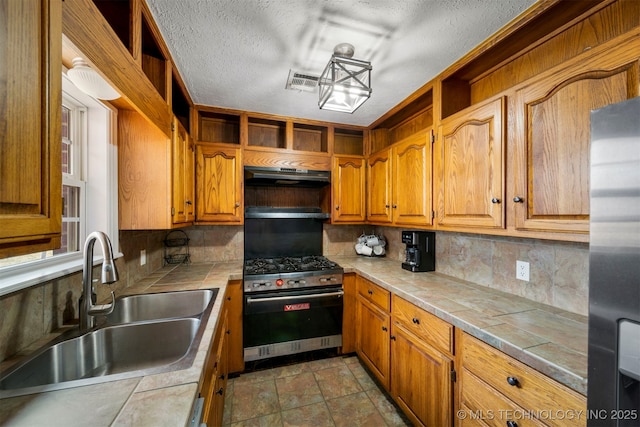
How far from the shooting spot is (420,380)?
158 cm

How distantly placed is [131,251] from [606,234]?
2393 millimetres

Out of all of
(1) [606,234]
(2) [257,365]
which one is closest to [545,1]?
(1) [606,234]

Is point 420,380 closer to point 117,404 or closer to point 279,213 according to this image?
point 117,404

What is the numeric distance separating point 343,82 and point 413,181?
1.01 m

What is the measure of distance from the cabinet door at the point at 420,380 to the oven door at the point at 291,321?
0.68 m

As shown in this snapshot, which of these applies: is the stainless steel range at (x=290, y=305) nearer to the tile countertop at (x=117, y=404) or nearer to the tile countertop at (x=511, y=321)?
the tile countertop at (x=511, y=321)

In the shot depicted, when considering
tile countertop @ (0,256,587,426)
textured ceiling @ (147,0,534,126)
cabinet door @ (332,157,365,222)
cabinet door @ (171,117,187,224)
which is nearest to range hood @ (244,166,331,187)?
cabinet door @ (332,157,365,222)

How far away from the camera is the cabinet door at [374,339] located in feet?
6.45

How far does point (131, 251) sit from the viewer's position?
185 centimetres

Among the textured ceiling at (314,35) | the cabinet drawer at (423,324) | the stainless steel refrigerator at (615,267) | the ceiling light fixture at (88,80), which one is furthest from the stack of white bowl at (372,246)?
the ceiling light fixture at (88,80)

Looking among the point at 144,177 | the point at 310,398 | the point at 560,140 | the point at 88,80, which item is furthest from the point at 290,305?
the point at 560,140

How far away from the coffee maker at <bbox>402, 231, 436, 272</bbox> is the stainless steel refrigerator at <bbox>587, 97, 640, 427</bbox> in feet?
4.90

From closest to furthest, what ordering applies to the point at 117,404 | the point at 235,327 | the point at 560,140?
the point at 117,404
the point at 560,140
the point at 235,327

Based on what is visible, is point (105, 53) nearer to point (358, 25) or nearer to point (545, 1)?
point (358, 25)
